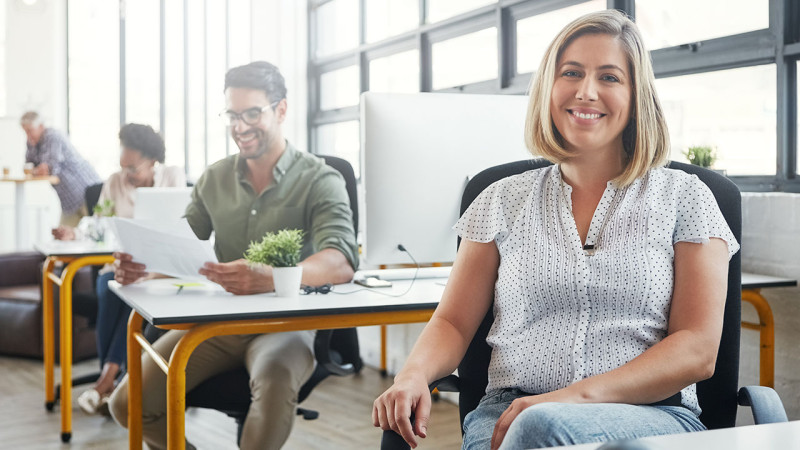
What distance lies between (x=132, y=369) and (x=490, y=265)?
1.00m

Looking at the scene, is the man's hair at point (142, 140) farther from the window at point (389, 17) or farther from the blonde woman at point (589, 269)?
the blonde woman at point (589, 269)

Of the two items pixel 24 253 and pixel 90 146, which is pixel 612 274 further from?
pixel 90 146

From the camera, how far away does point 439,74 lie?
4.50m

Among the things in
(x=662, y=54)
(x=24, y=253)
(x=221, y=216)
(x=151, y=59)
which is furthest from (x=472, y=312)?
(x=151, y=59)

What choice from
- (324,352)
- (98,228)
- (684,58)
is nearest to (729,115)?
(684,58)

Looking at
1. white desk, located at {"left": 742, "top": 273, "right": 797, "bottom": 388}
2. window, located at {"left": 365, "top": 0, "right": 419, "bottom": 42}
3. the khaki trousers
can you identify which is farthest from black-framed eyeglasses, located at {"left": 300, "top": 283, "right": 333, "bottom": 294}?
window, located at {"left": 365, "top": 0, "right": 419, "bottom": 42}

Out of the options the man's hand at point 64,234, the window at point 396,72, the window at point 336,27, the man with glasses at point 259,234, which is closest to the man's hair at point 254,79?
the man with glasses at point 259,234

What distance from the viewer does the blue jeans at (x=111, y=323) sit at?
335cm

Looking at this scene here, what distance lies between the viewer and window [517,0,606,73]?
358 cm

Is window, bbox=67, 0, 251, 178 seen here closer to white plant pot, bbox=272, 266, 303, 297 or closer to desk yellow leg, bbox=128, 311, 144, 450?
desk yellow leg, bbox=128, 311, 144, 450

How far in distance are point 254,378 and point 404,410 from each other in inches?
34.4

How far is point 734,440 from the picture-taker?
2.49 ft

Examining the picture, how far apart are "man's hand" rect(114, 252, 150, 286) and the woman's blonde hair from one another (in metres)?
1.08

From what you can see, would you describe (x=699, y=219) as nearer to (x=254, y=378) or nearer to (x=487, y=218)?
(x=487, y=218)
